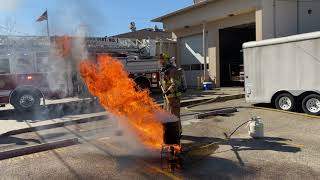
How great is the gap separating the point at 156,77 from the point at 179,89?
37.7 feet

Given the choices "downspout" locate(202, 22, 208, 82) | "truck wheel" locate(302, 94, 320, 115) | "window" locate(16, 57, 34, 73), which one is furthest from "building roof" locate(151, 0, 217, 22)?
"truck wheel" locate(302, 94, 320, 115)

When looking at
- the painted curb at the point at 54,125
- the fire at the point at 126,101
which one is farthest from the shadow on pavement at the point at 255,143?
the painted curb at the point at 54,125

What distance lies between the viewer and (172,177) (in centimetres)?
642

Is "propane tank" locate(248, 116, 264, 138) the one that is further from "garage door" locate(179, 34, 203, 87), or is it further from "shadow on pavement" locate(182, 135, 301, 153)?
"garage door" locate(179, 34, 203, 87)

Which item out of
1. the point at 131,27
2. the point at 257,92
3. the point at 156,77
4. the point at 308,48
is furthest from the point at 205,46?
the point at 131,27

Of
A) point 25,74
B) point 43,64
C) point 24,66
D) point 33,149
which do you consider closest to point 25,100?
point 25,74

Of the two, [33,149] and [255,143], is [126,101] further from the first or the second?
[255,143]

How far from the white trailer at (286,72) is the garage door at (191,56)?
34.9 feet

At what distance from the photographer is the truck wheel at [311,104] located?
39.8 feet

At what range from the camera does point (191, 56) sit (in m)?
25.7

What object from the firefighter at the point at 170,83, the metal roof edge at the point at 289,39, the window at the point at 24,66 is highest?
the metal roof edge at the point at 289,39

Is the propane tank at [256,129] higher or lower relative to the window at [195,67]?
lower

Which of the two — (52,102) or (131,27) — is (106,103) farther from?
(131,27)

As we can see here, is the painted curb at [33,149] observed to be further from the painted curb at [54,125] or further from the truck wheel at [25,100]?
the truck wheel at [25,100]
